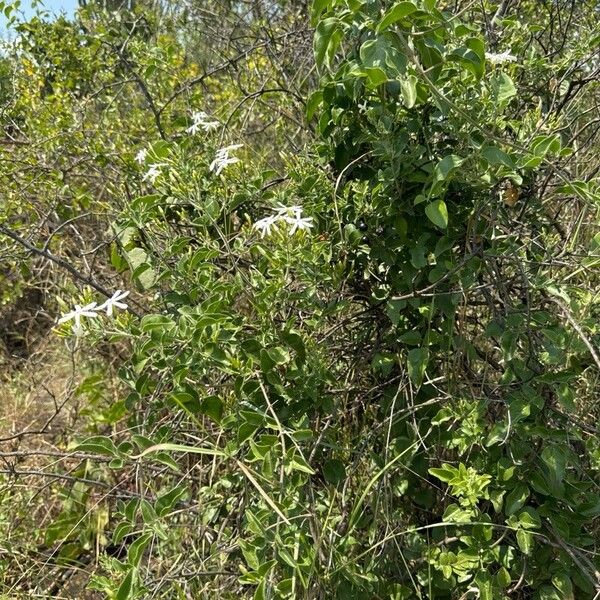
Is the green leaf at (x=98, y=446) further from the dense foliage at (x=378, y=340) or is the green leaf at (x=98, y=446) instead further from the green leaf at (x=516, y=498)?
the green leaf at (x=516, y=498)

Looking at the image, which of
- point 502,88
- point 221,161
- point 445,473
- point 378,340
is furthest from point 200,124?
point 445,473

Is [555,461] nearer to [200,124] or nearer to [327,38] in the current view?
[327,38]

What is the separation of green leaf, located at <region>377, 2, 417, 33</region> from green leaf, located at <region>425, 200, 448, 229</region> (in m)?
0.36

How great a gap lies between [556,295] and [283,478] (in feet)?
2.12

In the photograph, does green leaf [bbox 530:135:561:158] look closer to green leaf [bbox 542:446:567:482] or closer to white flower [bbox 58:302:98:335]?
green leaf [bbox 542:446:567:482]

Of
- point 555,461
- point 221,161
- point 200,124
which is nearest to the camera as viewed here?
point 555,461

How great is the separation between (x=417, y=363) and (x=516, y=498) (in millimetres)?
328

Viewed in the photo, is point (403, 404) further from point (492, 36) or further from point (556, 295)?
point (492, 36)

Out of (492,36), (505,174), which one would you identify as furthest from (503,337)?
(492,36)

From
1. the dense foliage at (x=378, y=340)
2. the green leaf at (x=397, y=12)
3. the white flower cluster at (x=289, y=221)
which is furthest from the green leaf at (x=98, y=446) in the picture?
the green leaf at (x=397, y=12)

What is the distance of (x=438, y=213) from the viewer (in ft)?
4.62

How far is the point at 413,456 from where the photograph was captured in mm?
1690

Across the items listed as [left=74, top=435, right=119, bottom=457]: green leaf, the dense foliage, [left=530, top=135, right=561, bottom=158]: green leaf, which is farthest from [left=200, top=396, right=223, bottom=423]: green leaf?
[left=530, top=135, right=561, bottom=158]: green leaf

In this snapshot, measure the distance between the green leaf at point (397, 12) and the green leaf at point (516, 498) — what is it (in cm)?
92
